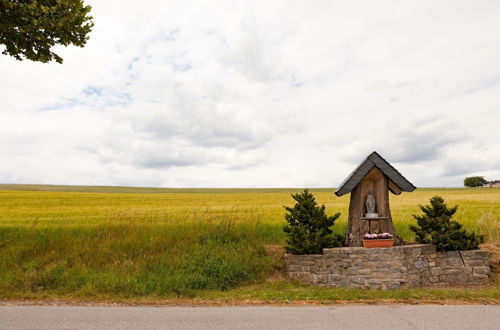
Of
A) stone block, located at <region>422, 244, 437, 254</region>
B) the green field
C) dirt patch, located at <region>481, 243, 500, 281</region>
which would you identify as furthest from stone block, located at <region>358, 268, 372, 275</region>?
dirt patch, located at <region>481, 243, 500, 281</region>

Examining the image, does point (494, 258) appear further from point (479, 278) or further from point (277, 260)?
point (277, 260)

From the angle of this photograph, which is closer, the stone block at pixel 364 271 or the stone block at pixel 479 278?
the stone block at pixel 364 271

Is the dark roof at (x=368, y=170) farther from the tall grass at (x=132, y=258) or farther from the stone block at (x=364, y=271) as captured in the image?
the tall grass at (x=132, y=258)

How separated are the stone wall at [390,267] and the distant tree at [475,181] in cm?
12487

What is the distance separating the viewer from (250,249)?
14594 mm

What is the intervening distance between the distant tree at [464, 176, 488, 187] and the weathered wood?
126045mm

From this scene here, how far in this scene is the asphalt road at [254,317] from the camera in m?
7.48

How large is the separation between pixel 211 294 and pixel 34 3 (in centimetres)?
1171

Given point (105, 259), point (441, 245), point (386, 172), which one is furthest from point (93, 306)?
point (441, 245)

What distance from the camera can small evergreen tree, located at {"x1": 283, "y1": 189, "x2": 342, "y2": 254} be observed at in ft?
43.8

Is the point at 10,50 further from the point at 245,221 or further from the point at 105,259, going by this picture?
the point at 245,221

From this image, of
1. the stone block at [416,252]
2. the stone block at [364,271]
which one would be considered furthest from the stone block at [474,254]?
the stone block at [364,271]

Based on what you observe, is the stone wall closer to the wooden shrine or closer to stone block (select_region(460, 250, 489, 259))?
stone block (select_region(460, 250, 489, 259))

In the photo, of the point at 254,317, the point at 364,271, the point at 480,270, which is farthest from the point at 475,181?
the point at 254,317
